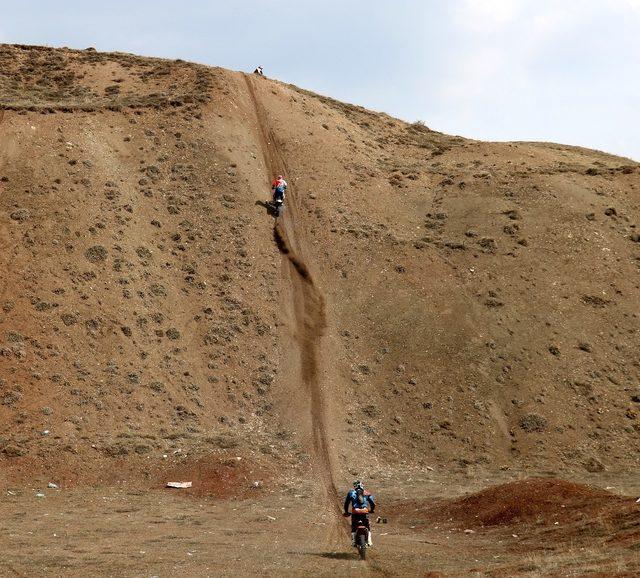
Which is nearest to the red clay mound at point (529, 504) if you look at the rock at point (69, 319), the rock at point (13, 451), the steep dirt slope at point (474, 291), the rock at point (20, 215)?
the steep dirt slope at point (474, 291)

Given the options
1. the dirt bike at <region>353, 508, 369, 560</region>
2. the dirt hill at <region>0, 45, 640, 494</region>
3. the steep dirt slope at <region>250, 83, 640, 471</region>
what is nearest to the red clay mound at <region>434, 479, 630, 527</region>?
the dirt bike at <region>353, 508, 369, 560</region>

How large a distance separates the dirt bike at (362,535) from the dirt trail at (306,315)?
694cm

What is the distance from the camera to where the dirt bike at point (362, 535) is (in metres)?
18.3

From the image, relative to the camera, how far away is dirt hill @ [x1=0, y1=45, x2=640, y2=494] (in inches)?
1199

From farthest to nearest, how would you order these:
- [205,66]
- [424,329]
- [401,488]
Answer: [205,66] → [424,329] → [401,488]

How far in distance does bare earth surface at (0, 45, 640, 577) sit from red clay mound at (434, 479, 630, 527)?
81 millimetres

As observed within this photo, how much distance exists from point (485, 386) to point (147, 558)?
1896 cm

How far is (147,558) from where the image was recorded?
1759cm

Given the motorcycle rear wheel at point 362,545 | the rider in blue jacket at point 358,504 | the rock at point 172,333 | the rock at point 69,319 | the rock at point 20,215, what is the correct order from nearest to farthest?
the motorcycle rear wheel at point 362,545 → the rider in blue jacket at point 358,504 → the rock at point 69,319 → the rock at point 172,333 → the rock at point 20,215

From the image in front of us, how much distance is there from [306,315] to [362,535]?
19078 mm

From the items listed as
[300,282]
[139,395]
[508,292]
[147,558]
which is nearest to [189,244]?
[300,282]

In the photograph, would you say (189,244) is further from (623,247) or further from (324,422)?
(623,247)

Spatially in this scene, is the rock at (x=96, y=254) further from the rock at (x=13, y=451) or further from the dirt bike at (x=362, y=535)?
the dirt bike at (x=362, y=535)

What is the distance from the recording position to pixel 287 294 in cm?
3784
